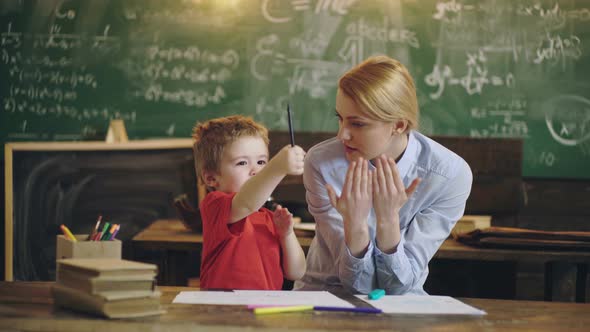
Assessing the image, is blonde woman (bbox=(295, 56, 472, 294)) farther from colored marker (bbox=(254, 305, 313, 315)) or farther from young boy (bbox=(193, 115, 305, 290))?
colored marker (bbox=(254, 305, 313, 315))

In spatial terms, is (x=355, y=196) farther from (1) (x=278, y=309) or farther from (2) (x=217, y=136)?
(2) (x=217, y=136)

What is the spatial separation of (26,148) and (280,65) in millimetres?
1682

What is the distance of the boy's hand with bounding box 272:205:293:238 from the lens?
6.53 ft

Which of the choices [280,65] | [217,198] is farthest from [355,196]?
[280,65]

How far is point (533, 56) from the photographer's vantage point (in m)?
5.09

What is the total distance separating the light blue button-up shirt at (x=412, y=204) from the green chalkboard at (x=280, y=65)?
291 cm

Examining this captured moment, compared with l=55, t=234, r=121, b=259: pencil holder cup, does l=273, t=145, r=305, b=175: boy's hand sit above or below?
above

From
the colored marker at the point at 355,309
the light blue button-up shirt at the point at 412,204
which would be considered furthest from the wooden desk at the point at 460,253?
the colored marker at the point at 355,309

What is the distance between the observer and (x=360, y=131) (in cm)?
211

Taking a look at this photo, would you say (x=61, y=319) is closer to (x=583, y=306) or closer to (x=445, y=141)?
(x=583, y=306)

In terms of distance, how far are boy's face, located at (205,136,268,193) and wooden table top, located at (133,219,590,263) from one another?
0.95 metres

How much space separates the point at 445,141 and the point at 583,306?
9.54 ft

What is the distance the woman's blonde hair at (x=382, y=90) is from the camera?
2.08 m

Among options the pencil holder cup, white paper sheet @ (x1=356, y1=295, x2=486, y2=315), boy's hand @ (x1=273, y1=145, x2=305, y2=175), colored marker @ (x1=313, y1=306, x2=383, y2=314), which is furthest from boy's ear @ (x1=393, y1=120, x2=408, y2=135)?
the pencil holder cup
